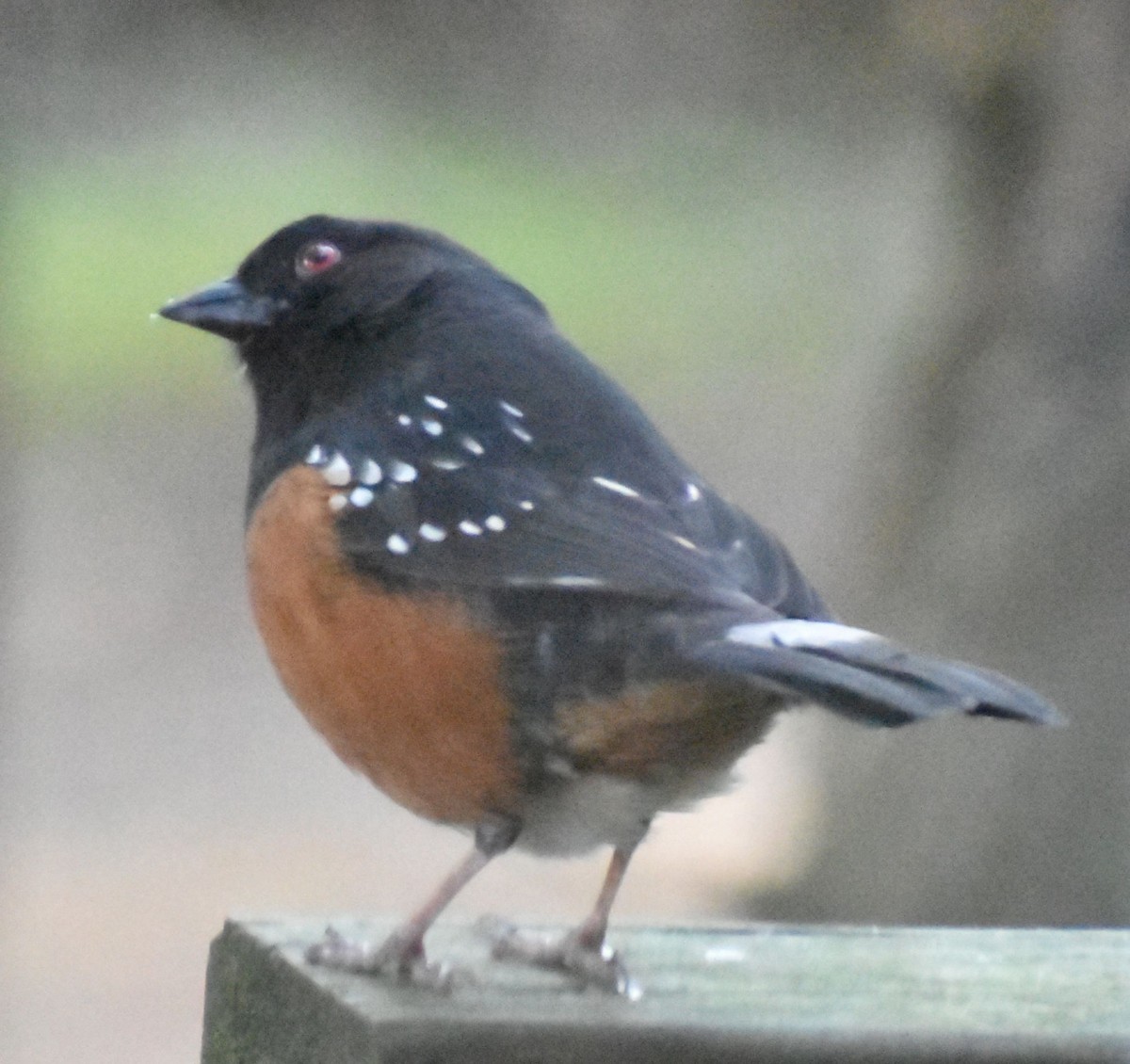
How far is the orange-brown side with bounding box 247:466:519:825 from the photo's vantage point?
6.87 ft

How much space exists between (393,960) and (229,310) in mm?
828

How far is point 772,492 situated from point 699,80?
1052 mm

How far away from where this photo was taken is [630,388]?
293 centimetres

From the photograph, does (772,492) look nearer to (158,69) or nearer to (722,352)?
(722,352)

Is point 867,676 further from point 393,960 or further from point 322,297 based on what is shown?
point 322,297

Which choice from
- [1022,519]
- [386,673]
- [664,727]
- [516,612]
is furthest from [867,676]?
[1022,519]

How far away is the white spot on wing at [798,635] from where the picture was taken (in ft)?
6.20

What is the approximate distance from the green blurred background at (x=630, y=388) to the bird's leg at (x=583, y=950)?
65 centimetres

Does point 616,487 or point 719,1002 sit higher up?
point 616,487

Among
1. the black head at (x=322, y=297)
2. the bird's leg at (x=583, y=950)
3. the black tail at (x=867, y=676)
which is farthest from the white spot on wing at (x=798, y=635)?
the black head at (x=322, y=297)

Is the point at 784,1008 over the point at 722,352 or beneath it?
beneath

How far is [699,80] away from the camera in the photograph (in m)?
2.64

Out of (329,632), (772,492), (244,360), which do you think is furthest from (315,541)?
(772,492)

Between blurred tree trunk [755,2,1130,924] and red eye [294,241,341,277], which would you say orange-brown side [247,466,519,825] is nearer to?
red eye [294,241,341,277]
